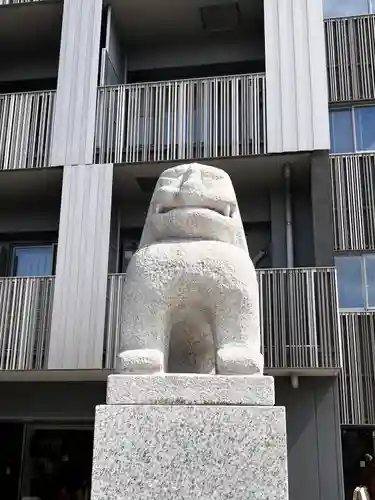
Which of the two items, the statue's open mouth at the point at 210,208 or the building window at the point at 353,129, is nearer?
the statue's open mouth at the point at 210,208

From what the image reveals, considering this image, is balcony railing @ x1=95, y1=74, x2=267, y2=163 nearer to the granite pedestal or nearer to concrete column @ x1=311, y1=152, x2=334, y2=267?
concrete column @ x1=311, y1=152, x2=334, y2=267

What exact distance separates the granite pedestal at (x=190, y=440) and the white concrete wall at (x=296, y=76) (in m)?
6.43

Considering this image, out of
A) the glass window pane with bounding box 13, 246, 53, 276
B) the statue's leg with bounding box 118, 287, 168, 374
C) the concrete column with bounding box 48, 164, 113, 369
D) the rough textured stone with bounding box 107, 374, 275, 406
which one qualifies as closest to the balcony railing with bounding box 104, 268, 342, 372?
the concrete column with bounding box 48, 164, 113, 369

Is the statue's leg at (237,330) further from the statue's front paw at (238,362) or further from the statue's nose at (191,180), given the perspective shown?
the statue's nose at (191,180)

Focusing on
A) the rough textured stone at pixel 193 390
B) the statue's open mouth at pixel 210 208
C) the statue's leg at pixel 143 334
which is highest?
the statue's open mouth at pixel 210 208

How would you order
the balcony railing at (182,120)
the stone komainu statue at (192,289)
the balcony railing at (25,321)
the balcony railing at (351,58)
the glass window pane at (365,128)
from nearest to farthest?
the stone komainu statue at (192,289) → the balcony railing at (25,321) → the balcony railing at (182,120) → the glass window pane at (365,128) → the balcony railing at (351,58)

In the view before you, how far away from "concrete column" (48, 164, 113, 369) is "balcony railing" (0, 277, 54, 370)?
0.70ft

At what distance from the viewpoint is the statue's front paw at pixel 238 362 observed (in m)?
3.32

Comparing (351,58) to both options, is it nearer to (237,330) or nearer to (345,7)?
(345,7)

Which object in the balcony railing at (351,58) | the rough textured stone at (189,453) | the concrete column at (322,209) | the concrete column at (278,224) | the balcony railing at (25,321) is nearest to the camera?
the rough textured stone at (189,453)

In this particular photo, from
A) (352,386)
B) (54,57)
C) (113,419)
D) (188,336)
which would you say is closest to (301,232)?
(352,386)

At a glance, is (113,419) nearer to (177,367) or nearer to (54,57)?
(177,367)

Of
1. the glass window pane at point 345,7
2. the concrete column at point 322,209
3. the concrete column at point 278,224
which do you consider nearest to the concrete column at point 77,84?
the concrete column at point 278,224

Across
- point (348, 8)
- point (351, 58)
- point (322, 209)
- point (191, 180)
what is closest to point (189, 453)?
point (191, 180)
